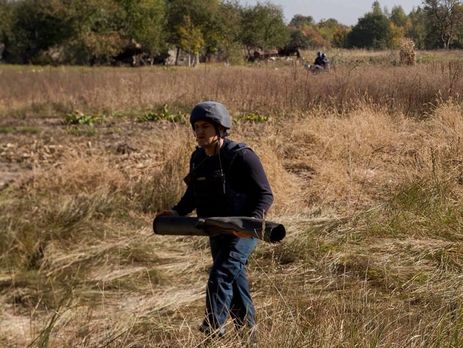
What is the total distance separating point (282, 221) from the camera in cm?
510

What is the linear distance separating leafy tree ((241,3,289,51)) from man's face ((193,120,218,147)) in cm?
4461

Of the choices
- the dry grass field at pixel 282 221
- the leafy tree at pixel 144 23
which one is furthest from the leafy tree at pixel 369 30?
the dry grass field at pixel 282 221

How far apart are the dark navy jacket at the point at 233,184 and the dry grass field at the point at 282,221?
336 millimetres

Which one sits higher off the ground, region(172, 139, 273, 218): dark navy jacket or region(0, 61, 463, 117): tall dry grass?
region(172, 139, 273, 218): dark navy jacket

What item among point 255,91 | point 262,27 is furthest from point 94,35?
point 255,91

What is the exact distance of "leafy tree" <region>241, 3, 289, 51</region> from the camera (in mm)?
47250

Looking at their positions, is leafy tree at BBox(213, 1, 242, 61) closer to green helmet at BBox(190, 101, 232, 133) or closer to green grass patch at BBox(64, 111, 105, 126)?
green grass patch at BBox(64, 111, 105, 126)

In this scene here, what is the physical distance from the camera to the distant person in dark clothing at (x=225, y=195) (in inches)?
117

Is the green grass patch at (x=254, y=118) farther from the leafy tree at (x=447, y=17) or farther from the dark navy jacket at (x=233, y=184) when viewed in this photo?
the leafy tree at (x=447, y=17)

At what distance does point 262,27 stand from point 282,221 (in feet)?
146

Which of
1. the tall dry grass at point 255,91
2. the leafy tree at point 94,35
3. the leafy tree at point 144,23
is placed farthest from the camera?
the leafy tree at point 144,23

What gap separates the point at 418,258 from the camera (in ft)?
13.4

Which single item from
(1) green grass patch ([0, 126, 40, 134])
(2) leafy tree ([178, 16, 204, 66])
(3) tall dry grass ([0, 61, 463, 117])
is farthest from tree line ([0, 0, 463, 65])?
(1) green grass patch ([0, 126, 40, 134])

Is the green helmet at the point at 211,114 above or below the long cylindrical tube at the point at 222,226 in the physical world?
above
